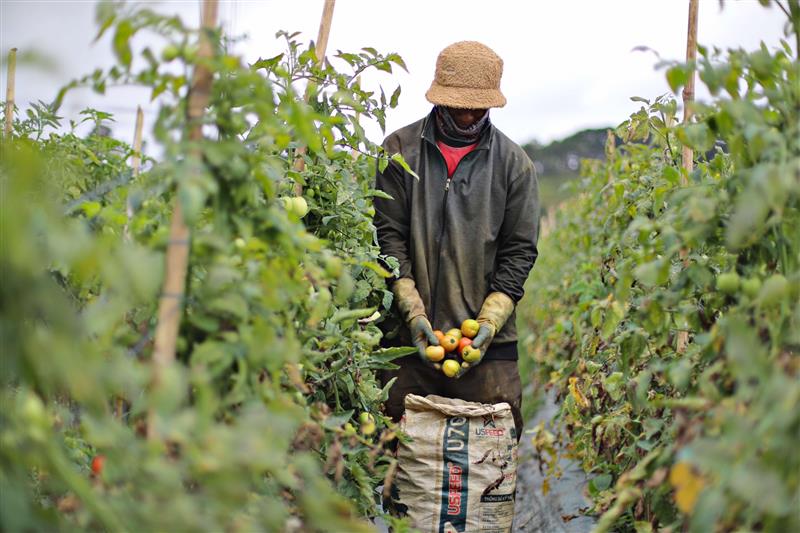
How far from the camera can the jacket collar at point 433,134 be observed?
2888mm

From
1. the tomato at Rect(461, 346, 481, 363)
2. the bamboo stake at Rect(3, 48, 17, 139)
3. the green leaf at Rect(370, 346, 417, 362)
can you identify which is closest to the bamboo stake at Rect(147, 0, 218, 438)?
the green leaf at Rect(370, 346, 417, 362)

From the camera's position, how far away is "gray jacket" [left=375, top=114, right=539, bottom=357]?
2.87 metres

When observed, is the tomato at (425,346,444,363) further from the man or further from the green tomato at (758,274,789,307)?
the green tomato at (758,274,789,307)

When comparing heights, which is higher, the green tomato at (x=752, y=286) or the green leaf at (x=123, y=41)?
the green leaf at (x=123, y=41)

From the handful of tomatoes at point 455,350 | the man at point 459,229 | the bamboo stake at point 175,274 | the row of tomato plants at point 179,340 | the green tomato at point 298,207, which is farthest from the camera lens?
the man at point 459,229

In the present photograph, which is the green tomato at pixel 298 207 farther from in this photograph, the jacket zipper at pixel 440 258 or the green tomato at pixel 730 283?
the green tomato at pixel 730 283

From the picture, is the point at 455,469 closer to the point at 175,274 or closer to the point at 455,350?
the point at 455,350

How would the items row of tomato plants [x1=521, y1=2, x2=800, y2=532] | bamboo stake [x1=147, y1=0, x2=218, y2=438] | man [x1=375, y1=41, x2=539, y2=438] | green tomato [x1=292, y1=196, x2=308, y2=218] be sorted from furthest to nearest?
1. man [x1=375, y1=41, x2=539, y2=438]
2. green tomato [x1=292, y1=196, x2=308, y2=218]
3. bamboo stake [x1=147, y1=0, x2=218, y2=438]
4. row of tomato plants [x1=521, y1=2, x2=800, y2=532]

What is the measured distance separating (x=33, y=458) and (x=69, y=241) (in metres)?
0.32

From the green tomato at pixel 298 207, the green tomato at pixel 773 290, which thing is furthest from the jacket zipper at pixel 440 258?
the green tomato at pixel 773 290

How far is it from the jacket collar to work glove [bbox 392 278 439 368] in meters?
0.50

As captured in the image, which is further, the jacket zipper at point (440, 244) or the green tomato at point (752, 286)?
the jacket zipper at point (440, 244)

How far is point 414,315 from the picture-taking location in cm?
277

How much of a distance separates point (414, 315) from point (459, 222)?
36 cm
